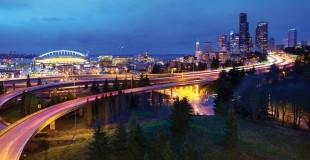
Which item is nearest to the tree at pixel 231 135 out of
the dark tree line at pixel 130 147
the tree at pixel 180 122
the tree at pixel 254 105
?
the tree at pixel 180 122

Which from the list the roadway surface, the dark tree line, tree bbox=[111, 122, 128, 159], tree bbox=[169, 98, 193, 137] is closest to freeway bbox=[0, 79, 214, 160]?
the roadway surface

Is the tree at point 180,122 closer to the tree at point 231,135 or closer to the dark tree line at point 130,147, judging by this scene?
the tree at point 231,135

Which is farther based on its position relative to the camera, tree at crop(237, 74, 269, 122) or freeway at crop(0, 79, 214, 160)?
tree at crop(237, 74, 269, 122)

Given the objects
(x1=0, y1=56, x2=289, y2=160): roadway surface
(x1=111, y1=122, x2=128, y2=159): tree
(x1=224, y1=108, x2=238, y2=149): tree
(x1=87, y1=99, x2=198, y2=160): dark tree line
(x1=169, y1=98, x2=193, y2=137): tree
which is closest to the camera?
(x1=87, y1=99, x2=198, y2=160): dark tree line

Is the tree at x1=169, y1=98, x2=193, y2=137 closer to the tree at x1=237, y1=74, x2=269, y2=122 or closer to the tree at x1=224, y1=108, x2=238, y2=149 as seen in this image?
the tree at x1=224, y1=108, x2=238, y2=149

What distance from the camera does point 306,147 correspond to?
48750 millimetres

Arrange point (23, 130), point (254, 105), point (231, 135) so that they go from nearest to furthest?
1. point (231, 135)
2. point (23, 130)
3. point (254, 105)

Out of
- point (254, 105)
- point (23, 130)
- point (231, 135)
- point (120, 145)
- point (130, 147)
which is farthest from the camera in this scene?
point (254, 105)

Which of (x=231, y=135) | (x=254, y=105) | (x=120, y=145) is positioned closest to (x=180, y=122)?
(x=231, y=135)

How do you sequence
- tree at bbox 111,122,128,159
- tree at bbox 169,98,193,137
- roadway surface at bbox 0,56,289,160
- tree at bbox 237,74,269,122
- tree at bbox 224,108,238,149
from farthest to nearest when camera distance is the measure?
tree at bbox 237,74,269,122
tree at bbox 169,98,193,137
roadway surface at bbox 0,56,289,160
tree at bbox 224,108,238,149
tree at bbox 111,122,128,159

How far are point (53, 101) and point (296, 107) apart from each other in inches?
1846

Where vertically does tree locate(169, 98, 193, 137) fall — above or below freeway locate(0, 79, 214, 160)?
above

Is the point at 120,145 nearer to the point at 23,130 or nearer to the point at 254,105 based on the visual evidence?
the point at 23,130

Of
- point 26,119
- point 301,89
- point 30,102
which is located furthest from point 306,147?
point 30,102
